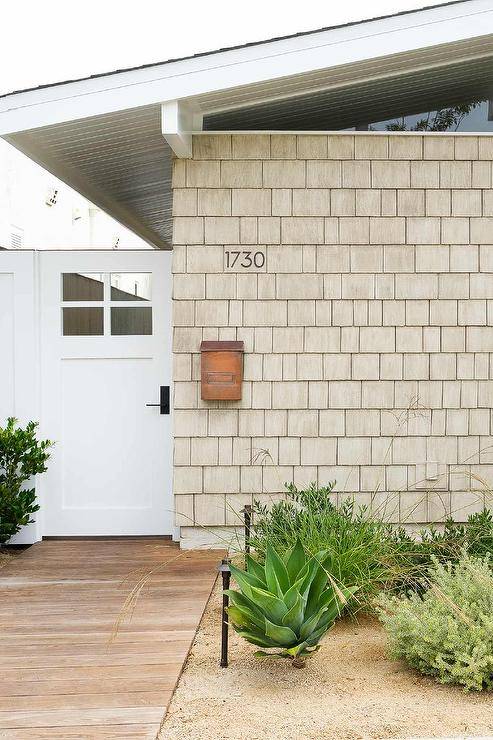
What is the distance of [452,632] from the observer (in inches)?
126

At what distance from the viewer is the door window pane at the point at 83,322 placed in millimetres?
6039

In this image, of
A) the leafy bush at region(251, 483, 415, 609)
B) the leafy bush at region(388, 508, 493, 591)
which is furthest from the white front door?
the leafy bush at region(388, 508, 493, 591)

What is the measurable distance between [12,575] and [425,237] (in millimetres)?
3474

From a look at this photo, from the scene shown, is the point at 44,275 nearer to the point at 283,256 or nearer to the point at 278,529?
the point at 283,256

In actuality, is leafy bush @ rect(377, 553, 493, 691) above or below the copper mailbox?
below

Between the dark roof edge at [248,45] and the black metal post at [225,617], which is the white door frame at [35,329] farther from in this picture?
the black metal post at [225,617]

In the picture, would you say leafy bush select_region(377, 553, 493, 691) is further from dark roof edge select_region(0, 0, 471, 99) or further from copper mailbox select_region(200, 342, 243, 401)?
dark roof edge select_region(0, 0, 471, 99)

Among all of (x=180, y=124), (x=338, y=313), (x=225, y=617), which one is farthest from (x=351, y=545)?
(x=180, y=124)

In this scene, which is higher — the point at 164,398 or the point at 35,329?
the point at 35,329

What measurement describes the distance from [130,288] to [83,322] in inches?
17.0

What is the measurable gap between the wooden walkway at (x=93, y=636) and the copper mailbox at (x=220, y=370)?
1093mm

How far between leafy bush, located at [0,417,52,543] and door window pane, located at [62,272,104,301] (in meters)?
1.00

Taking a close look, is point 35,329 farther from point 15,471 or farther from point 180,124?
point 180,124

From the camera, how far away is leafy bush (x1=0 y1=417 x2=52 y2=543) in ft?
18.1
